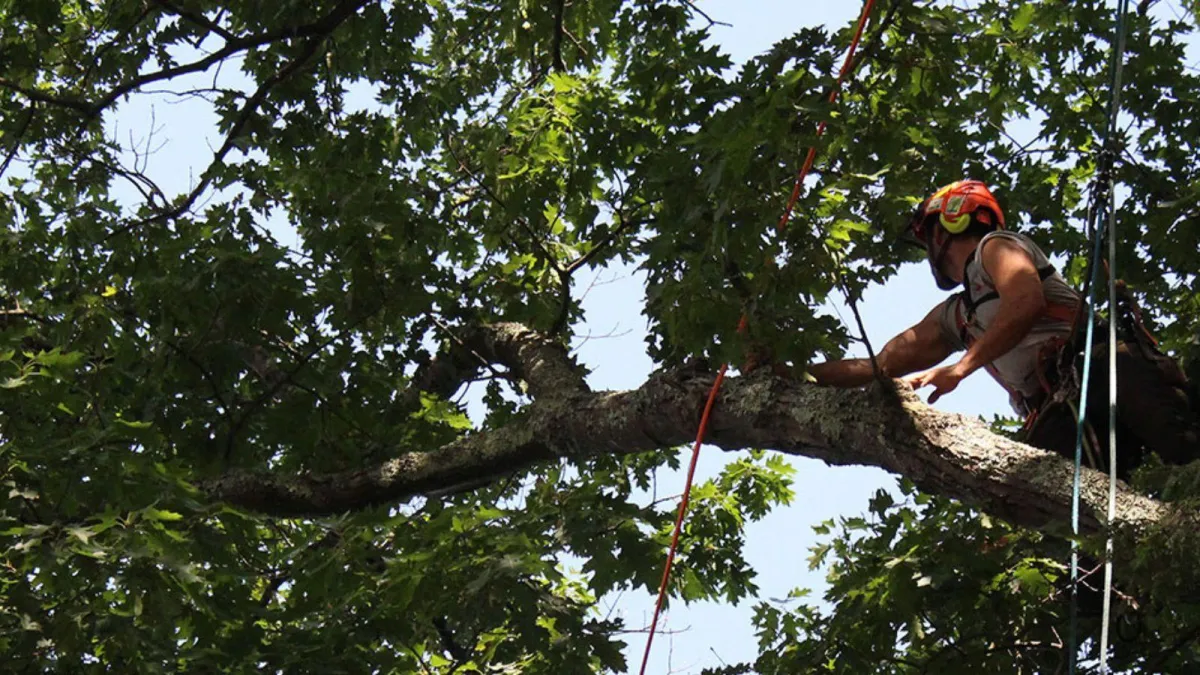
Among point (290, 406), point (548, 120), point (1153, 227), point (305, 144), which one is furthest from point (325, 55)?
point (1153, 227)

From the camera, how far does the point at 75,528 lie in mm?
4848

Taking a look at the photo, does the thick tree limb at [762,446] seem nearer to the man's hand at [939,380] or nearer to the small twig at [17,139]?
the man's hand at [939,380]

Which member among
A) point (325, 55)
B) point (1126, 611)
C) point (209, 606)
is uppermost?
point (325, 55)

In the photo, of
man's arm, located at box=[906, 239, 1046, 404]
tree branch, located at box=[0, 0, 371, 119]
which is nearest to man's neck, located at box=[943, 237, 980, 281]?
man's arm, located at box=[906, 239, 1046, 404]

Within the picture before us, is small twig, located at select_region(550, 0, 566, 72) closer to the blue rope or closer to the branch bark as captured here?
the branch bark

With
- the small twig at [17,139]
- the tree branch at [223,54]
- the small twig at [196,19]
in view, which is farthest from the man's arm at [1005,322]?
the small twig at [17,139]

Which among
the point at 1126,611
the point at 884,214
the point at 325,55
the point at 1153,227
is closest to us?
the point at 1126,611

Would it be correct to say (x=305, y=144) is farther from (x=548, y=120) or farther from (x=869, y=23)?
(x=869, y=23)

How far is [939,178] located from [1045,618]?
2135mm

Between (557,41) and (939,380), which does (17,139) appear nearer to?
(557,41)

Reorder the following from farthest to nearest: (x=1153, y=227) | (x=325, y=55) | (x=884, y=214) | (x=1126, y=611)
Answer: (x=325, y=55) → (x=1153, y=227) → (x=884, y=214) → (x=1126, y=611)

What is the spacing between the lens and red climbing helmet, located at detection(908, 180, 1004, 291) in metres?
4.97

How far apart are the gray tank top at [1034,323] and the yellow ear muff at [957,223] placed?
10 centimetres

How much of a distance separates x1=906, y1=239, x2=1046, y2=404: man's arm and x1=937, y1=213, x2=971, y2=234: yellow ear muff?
36cm
